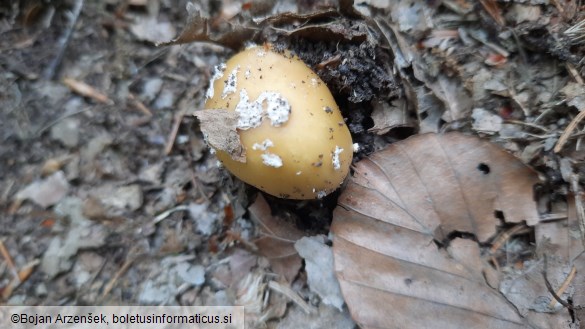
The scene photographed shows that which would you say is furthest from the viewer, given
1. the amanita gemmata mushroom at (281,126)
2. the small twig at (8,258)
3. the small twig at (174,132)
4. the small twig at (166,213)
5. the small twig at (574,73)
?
the small twig at (174,132)

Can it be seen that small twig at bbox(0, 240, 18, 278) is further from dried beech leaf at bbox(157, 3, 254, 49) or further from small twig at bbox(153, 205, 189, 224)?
dried beech leaf at bbox(157, 3, 254, 49)

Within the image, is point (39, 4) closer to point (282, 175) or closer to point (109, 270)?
point (109, 270)

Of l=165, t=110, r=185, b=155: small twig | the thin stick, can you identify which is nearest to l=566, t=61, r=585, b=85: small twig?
the thin stick

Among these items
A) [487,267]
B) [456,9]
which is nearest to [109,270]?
[487,267]

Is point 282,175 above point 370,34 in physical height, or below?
below

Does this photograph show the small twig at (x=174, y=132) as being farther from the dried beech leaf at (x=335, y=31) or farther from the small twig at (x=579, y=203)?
the small twig at (x=579, y=203)

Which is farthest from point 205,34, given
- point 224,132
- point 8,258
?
point 8,258

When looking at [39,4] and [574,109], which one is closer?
[574,109]

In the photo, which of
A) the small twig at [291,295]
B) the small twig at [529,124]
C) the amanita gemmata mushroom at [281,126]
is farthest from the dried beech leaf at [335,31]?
the small twig at [291,295]
